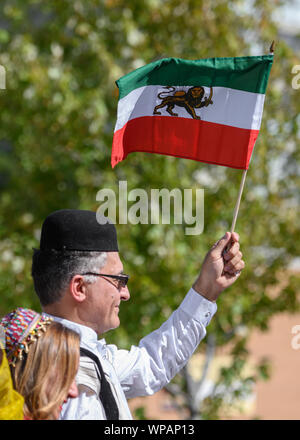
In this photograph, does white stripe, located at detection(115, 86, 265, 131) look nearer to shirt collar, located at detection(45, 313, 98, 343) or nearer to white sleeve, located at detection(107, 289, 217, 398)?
white sleeve, located at detection(107, 289, 217, 398)

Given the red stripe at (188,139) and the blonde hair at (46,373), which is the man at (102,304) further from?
the red stripe at (188,139)

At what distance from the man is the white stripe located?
2.14 ft

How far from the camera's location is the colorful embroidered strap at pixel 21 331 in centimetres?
198

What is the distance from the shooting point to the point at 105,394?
2.16 m

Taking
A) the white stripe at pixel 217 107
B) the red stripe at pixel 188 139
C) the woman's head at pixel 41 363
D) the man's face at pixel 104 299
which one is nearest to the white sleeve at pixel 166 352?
the man's face at pixel 104 299

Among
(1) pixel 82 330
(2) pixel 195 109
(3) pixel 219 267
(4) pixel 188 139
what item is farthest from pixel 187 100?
(1) pixel 82 330

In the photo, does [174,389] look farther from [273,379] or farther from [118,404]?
[273,379]

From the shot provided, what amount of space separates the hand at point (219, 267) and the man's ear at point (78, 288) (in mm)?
469

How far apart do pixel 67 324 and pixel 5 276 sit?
3.33m

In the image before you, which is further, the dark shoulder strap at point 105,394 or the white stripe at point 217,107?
the white stripe at point 217,107

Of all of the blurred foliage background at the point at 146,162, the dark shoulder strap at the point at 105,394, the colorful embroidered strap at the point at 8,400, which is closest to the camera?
the colorful embroidered strap at the point at 8,400

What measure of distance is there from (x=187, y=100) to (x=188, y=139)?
0.60 ft

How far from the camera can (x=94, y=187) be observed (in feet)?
17.8
